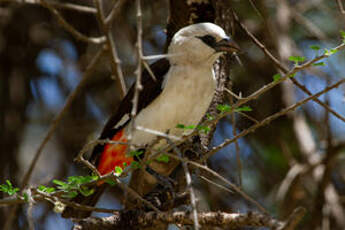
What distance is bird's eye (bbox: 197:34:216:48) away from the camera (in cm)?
312

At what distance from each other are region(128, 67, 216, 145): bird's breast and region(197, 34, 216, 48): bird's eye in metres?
0.15

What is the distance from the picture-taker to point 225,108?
90.7 inches

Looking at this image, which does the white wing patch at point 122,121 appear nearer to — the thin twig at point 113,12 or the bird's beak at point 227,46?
the bird's beak at point 227,46

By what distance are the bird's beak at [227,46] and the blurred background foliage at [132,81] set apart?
1176mm

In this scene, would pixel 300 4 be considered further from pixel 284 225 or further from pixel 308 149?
pixel 284 225

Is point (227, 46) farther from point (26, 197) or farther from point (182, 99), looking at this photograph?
point (26, 197)

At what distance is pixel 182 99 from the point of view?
301cm

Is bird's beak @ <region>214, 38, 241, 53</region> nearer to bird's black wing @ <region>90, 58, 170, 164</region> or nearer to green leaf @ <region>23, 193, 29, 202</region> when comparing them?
bird's black wing @ <region>90, 58, 170, 164</region>

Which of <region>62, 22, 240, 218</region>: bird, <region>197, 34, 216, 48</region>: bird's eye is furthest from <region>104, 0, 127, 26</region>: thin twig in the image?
<region>197, 34, 216, 48</region>: bird's eye

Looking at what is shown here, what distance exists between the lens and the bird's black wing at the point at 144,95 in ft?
10.3

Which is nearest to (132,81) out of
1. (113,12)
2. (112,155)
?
(112,155)

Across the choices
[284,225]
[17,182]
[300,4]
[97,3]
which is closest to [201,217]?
[284,225]

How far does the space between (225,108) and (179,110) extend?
0.73m

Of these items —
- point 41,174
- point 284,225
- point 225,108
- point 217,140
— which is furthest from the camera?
point 41,174
